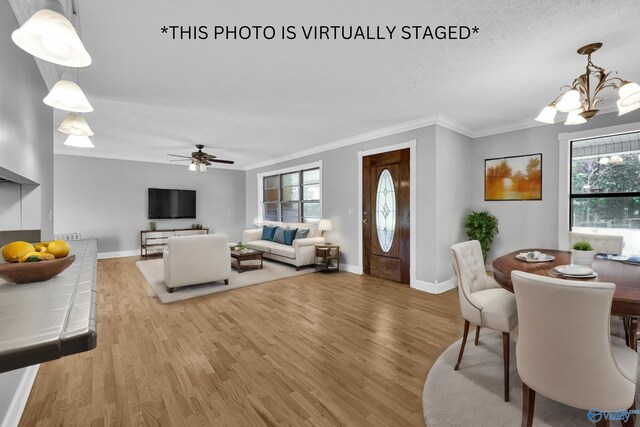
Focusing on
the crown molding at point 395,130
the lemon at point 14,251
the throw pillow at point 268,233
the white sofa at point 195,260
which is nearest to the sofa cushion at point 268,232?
the throw pillow at point 268,233

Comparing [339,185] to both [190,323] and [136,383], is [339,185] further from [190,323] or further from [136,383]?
[136,383]

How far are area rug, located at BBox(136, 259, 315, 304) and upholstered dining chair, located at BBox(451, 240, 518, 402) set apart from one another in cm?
313

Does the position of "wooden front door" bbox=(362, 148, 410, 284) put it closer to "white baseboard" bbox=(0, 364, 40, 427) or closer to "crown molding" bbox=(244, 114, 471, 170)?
"crown molding" bbox=(244, 114, 471, 170)

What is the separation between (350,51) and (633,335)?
2683 mm

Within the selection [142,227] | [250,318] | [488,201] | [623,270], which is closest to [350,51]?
[623,270]

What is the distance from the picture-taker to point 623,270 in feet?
6.45

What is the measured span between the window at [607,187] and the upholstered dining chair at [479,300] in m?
2.48

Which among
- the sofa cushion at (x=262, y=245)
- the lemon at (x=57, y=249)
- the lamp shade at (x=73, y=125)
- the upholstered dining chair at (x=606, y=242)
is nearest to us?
the lemon at (x=57, y=249)

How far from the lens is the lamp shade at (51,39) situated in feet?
3.41

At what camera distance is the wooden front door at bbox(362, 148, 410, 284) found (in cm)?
447

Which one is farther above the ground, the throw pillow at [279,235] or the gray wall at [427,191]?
the gray wall at [427,191]

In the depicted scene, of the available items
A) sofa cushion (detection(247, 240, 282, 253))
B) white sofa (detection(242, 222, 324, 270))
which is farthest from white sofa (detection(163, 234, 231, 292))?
sofa cushion (detection(247, 240, 282, 253))

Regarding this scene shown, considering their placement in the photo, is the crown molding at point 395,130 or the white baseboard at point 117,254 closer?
the crown molding at point 395,130

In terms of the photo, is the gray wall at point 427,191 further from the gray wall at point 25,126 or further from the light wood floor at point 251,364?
the gray wall at point 25,126
